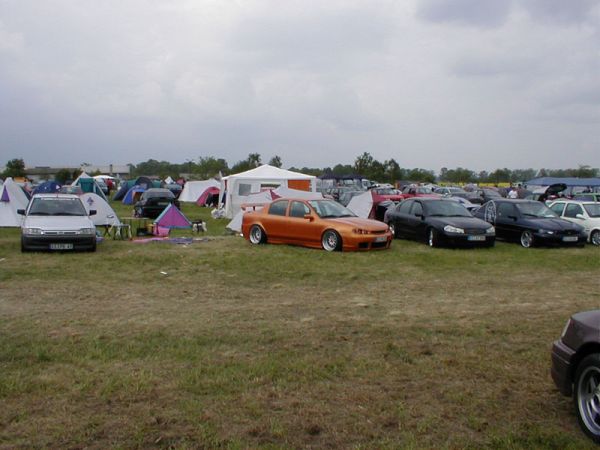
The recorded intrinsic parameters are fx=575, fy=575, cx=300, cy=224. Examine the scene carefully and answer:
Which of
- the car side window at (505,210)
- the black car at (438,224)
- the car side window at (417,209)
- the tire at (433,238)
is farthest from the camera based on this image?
the car side window at (505,210)

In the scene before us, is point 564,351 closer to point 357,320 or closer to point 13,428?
point 357,320

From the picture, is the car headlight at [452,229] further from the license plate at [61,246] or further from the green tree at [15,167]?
the green tree at [15,167]

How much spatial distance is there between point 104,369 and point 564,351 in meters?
3.86

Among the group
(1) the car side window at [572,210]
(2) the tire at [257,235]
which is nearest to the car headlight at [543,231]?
(1) the car side window at [572,210]

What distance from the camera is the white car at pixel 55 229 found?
44.7 ft

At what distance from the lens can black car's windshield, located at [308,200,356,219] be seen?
15.1 meters

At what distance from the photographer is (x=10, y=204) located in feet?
69.2

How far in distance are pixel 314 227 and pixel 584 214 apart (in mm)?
8492

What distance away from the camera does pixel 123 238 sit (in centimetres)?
1756

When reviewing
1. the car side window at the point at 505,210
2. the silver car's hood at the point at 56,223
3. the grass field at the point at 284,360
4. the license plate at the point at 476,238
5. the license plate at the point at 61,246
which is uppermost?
the car side window at the point at 505,210

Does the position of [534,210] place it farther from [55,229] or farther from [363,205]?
[55,229]

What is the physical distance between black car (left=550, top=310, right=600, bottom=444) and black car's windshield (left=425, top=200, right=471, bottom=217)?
12.1 meters

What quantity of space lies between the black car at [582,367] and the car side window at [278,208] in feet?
38.3

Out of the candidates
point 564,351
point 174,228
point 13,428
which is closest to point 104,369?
point 13,428
